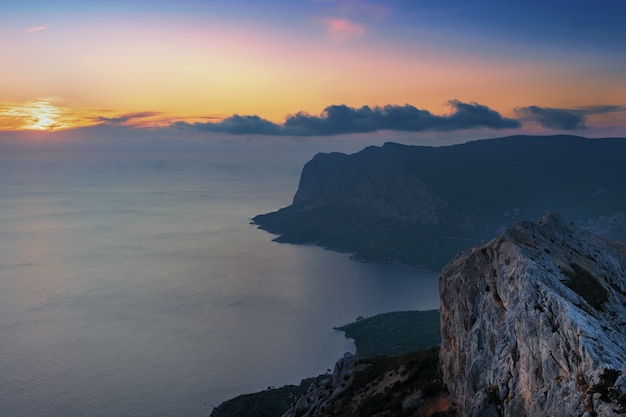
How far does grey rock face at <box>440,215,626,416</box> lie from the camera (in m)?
23.7

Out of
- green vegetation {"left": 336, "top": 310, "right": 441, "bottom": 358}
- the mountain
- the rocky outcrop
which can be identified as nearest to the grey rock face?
the mountain

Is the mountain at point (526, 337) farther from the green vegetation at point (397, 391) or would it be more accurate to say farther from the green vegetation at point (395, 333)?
the green vegetation at point (395, 333)

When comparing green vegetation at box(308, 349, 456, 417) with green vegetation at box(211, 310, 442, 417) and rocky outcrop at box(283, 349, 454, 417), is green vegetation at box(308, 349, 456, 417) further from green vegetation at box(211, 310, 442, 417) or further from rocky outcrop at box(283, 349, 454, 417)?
green vegetation at box(211, 310, 442, 417)

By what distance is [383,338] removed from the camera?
16025 cm

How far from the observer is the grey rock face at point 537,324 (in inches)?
933

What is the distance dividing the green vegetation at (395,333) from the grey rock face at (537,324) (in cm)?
10911

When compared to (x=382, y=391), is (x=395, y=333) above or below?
below

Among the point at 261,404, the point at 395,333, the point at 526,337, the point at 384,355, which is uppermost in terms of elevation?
the point at 526,337

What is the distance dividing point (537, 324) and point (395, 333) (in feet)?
459

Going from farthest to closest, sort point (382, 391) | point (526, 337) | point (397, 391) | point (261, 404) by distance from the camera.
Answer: point (261, 404) → point (382, 391) → point (397, 391) → point (526, 337)

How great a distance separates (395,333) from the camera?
533 feet

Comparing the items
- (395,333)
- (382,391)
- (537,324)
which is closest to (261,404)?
(382,391)

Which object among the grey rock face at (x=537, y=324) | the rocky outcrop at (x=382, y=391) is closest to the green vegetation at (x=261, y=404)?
the rocky outcrop at (x=382, y=391)

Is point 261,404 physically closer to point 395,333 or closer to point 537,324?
point 395,333
